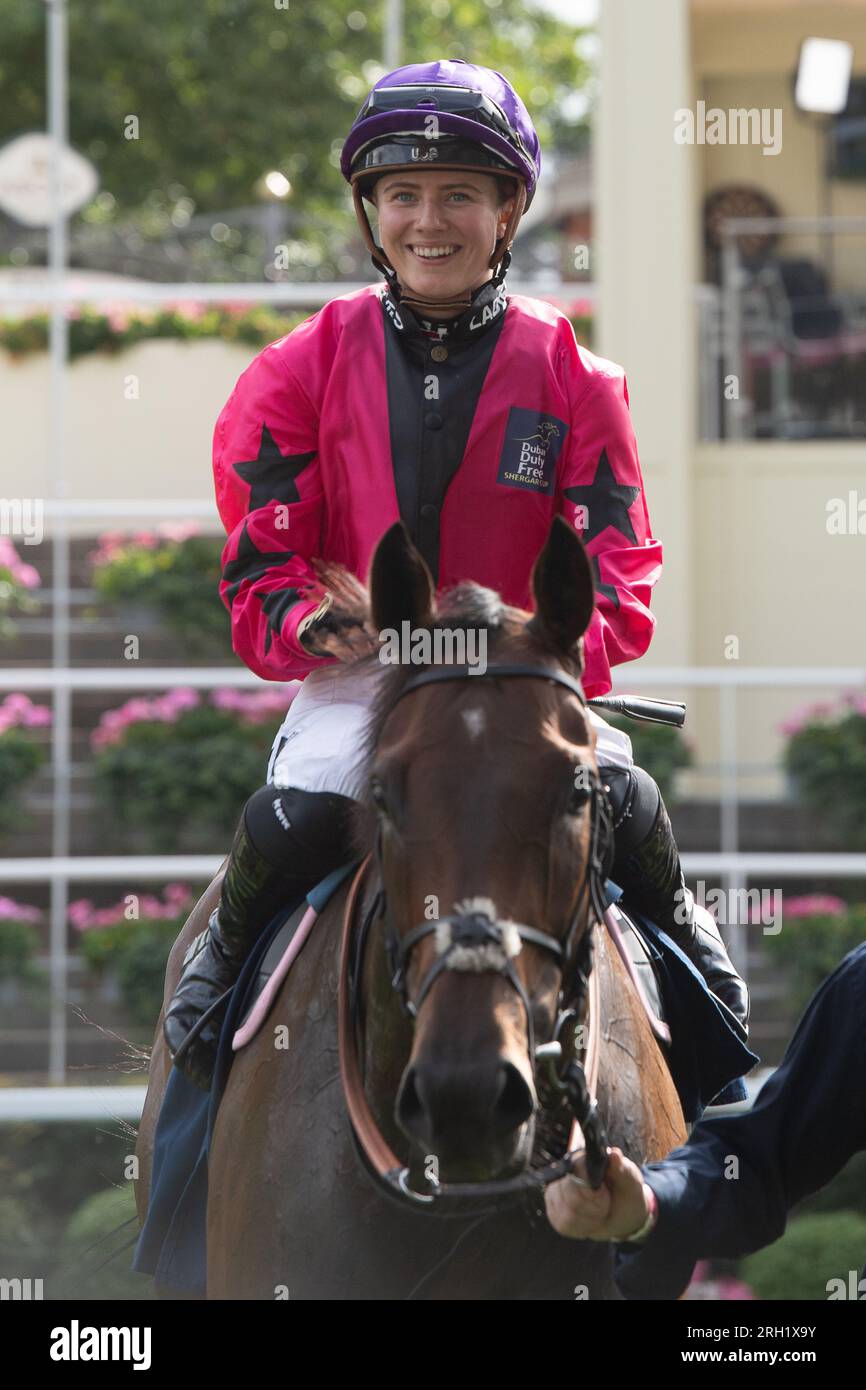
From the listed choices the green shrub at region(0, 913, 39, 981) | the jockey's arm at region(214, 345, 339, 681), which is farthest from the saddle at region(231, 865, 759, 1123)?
the green shrub at region(0, 913, 39, 981)

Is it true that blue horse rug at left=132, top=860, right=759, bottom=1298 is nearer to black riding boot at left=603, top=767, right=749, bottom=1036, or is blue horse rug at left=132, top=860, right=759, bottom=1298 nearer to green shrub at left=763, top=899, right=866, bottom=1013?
black riding boot at left=603, top=767, right=749, bottom=1036

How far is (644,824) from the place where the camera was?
10.1 feet

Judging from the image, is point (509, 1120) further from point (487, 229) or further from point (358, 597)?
point (487, 229)

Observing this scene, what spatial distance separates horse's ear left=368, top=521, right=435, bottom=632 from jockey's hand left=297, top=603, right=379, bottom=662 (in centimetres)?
10

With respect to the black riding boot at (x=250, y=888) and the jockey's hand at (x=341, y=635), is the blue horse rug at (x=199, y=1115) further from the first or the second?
the jockey's hand at (x=341, y=635)

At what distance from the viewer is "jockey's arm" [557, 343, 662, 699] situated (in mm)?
2971

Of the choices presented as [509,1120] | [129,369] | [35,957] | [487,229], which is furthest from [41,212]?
[509,1120]

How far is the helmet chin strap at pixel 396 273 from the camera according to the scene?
3.19 m

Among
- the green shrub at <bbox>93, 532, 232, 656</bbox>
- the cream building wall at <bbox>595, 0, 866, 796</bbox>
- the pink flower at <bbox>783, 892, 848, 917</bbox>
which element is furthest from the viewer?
the cream building wall at <bbox>595, 0, 866, 796</bbox>

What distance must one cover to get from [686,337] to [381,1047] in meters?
9.25

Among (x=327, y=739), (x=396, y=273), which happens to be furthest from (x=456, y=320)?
(x=327, y=739)

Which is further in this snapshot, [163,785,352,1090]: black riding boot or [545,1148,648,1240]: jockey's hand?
[163,785,352,1090]: black riding boot

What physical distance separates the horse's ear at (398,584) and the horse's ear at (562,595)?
15 cm

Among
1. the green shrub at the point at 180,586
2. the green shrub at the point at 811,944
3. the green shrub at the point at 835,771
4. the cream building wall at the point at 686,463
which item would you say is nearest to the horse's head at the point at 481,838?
the green shrub at the point at 811,944
